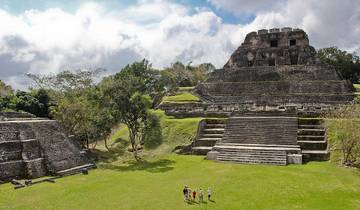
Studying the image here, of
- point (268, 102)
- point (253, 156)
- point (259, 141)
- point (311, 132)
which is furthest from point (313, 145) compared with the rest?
point (268, 102)

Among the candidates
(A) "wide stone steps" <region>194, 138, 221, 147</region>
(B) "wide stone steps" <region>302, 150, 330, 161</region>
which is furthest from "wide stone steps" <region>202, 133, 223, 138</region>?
(B) "wide stone steps" <region>302, 150, 330, 161</region>

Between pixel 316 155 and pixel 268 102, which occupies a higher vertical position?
pixel 268 102

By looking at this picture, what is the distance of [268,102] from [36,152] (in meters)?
17.0

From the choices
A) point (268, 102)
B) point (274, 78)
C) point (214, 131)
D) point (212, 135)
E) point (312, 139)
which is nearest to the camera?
point (312, 139)

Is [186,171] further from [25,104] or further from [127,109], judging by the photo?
[25,104]

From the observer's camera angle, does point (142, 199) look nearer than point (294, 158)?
Yes

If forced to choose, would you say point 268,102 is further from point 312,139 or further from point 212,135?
point 312,139

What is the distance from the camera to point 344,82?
94.0ft

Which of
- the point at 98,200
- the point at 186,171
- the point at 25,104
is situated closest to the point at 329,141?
the point at 186,171

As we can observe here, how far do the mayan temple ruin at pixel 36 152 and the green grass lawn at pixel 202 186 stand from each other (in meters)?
1.27

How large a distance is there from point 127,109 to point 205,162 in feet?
18.1

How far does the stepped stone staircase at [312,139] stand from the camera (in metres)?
17.6

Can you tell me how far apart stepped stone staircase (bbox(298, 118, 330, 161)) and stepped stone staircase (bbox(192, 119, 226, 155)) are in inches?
193

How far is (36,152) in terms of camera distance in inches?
681
